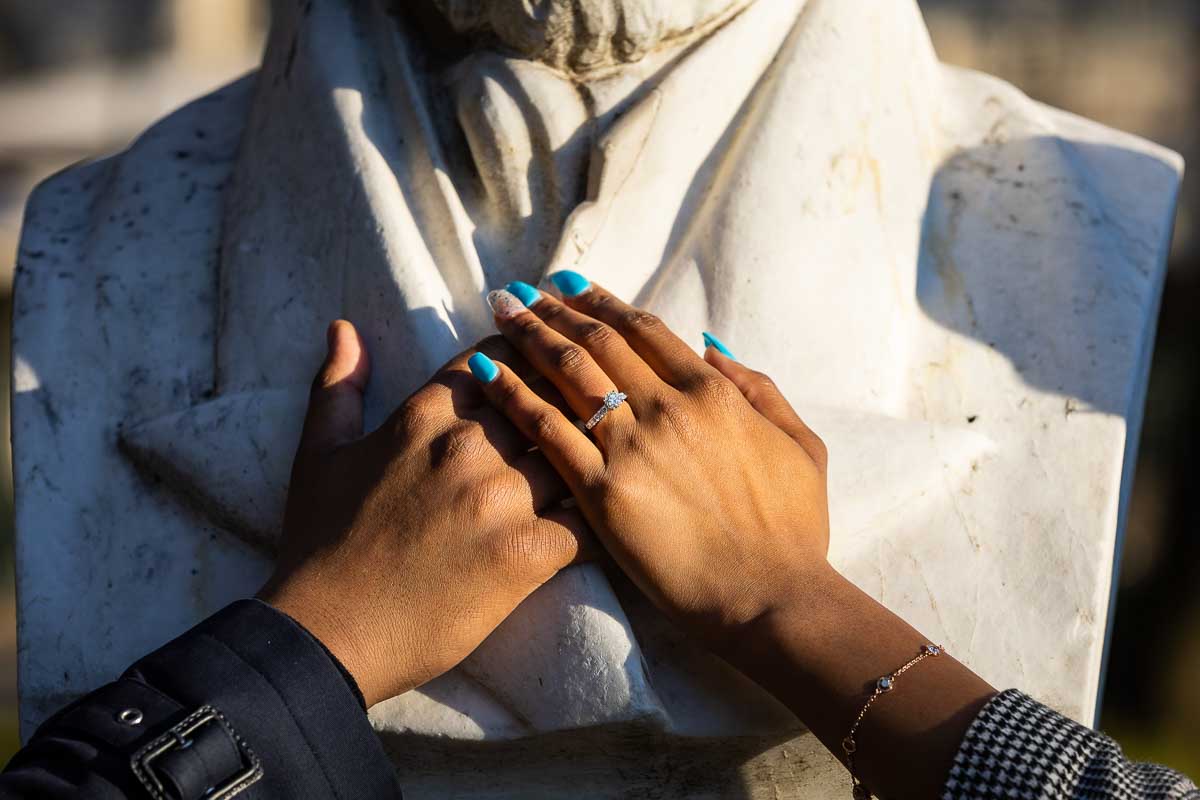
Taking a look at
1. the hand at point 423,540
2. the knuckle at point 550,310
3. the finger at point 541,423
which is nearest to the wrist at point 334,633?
the hand at point 423,540

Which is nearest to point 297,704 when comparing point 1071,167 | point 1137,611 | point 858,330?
point 858,330

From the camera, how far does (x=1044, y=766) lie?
114 centimetres

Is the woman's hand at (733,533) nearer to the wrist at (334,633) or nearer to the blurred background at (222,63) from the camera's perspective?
the wrist at (334,633)

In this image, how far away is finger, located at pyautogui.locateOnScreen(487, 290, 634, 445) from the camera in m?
1.29

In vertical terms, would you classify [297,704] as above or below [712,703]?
above

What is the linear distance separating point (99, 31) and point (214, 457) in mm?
→ 4882

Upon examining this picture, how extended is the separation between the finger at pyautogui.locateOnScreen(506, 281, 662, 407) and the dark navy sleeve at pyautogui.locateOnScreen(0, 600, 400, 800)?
0.33 meters

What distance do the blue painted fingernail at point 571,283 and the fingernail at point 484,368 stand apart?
0.12m

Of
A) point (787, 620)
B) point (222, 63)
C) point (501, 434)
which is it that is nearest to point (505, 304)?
point (501, 434)

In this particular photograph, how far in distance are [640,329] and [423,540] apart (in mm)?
264

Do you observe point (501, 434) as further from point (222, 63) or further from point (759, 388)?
point (222, 63)

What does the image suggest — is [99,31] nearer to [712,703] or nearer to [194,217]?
[194,217]

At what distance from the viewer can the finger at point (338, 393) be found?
1403mm

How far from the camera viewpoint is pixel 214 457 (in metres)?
1.48
